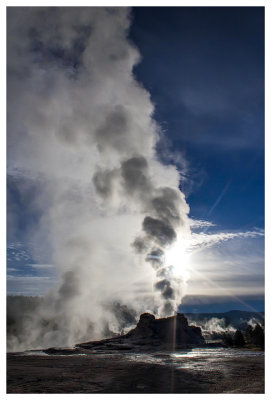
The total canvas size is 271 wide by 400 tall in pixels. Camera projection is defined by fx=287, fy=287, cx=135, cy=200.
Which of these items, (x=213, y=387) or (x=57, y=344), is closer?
(x=213, y=387)

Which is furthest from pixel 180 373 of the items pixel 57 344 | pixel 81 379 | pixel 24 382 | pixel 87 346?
pixel 57 344

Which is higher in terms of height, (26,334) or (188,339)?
(188,339)

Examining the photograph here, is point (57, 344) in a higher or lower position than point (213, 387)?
lower

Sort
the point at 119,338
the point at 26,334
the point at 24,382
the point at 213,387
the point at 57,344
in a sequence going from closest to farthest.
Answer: the point at 213,387 < the point at 24,382 < the point at 119,338 < the point at 57,344 < the point at 26,334

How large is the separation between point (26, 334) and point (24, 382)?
10018 centimetres

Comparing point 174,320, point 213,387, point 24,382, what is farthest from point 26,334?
point 213,387

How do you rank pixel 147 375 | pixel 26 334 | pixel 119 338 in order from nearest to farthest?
1. pixel 147 375
2. pixel 119 338
3. pixel 26 334

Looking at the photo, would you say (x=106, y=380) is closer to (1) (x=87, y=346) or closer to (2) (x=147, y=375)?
(2) (x=147, y=375)

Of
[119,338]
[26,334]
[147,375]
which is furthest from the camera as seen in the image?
[26,334]

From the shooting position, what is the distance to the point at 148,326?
7281 cm

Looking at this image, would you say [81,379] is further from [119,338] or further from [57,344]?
[57,344]

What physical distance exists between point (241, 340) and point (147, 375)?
64.2 meters

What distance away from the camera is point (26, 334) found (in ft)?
349

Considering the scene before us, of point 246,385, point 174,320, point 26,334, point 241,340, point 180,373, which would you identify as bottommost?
point 26,334
